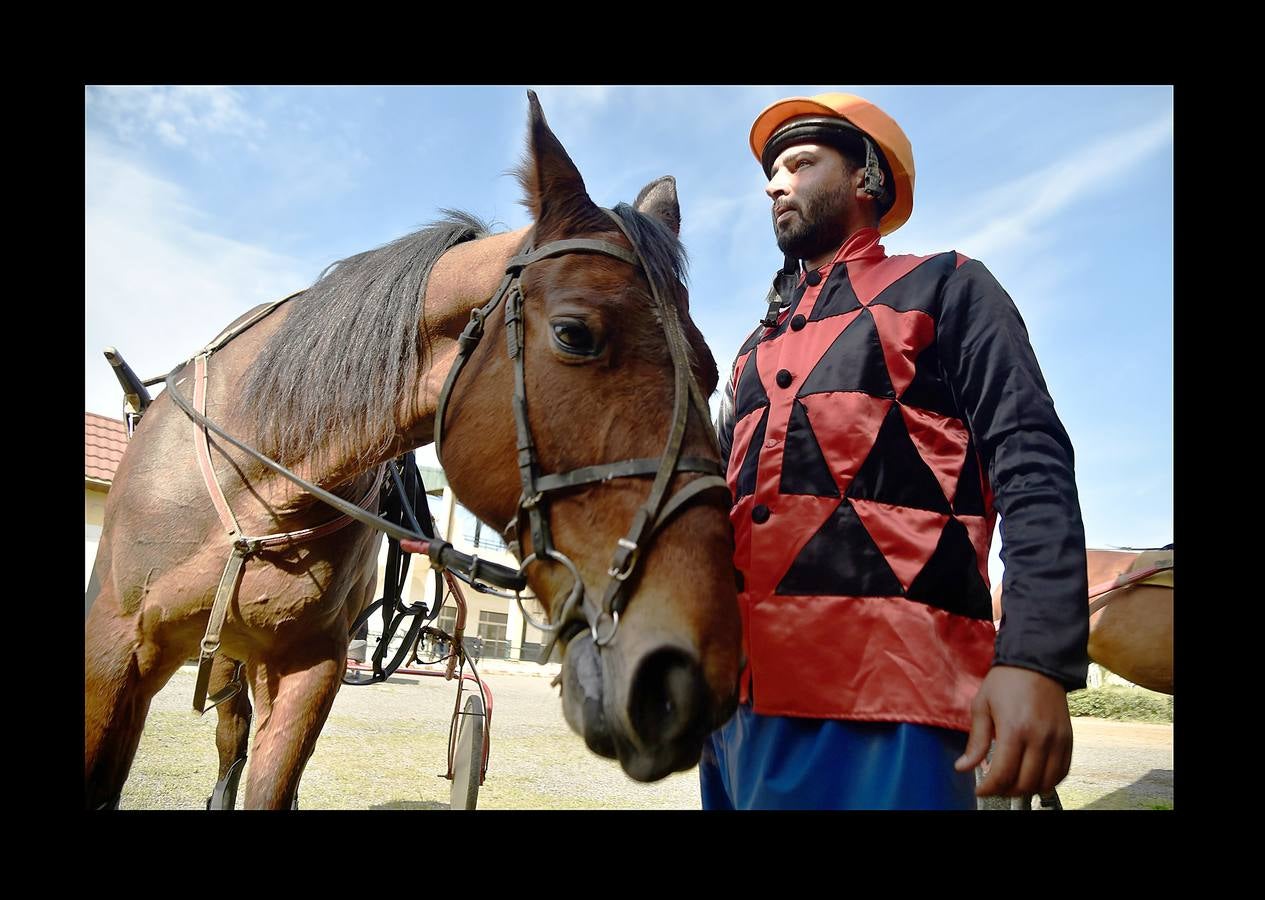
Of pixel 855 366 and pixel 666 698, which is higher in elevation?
pixel 855 366

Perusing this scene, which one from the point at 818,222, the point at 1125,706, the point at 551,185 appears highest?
the point at 551,185

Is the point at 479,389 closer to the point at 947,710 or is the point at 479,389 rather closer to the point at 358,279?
the point at 358,279

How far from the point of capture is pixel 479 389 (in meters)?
1.91

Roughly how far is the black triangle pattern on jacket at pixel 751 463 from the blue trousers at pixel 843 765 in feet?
1.79

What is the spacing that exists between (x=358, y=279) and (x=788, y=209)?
143 cm

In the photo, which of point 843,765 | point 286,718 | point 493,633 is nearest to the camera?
point 843,765

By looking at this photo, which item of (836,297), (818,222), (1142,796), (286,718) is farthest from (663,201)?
(1142,796)

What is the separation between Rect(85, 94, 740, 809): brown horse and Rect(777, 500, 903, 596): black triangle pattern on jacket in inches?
10.4

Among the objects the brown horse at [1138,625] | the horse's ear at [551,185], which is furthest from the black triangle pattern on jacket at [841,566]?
the brown horse at [1138,625]

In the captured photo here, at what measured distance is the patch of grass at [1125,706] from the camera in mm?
19375

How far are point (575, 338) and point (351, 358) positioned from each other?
897 millimetres

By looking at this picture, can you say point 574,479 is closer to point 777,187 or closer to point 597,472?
point 597,472

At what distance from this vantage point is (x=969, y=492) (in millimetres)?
1618

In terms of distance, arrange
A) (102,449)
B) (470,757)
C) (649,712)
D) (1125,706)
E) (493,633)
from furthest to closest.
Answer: (493,633), (1125,706), (102,449), (470,757), (649,712)
